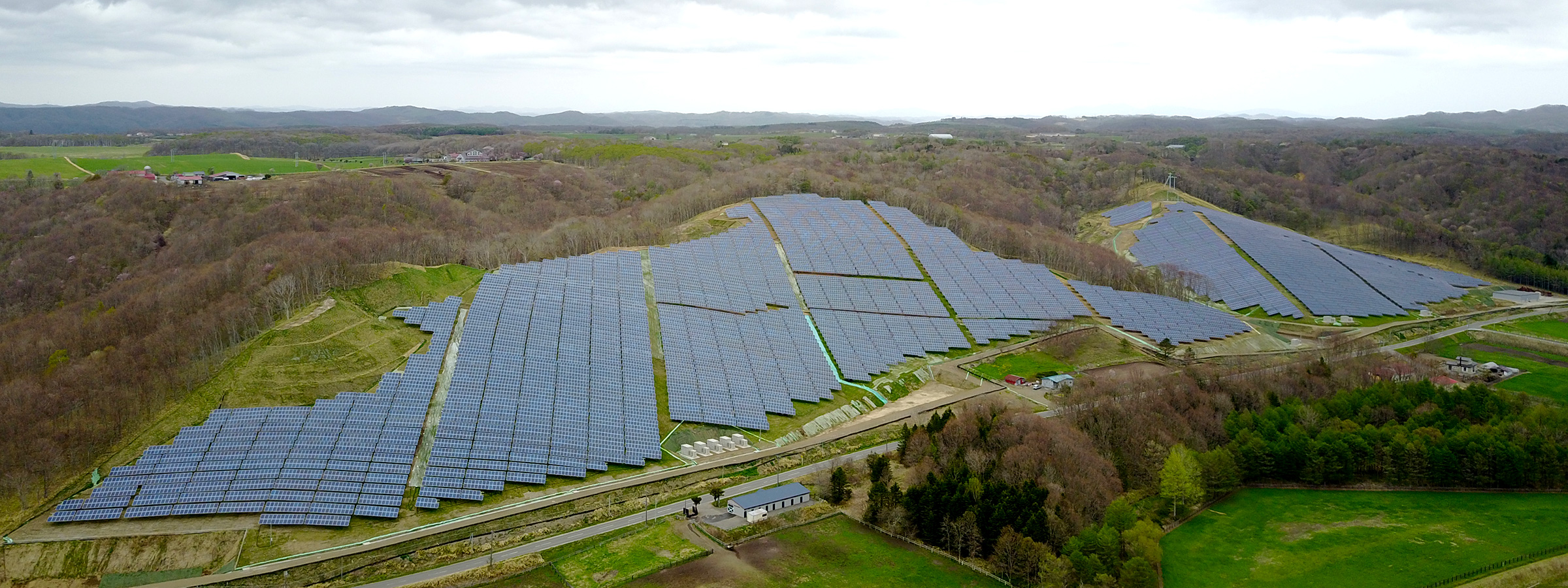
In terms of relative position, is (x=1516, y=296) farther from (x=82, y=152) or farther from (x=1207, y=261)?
(x=82, y=152)

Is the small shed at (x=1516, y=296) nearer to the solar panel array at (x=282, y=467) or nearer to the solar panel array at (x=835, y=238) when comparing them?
the solar panel array at (x=835, y=238)

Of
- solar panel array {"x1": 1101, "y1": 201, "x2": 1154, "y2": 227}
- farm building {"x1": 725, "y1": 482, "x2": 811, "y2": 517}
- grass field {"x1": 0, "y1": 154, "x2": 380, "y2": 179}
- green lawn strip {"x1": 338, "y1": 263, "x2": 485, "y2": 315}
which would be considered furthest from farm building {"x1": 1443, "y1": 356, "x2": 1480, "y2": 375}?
grass field {"x1": 0, "y1": 154, "x2": 380, "y2": 179}

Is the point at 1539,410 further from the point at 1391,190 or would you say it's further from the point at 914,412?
the point at 1391,190

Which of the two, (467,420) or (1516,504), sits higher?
(467,420)

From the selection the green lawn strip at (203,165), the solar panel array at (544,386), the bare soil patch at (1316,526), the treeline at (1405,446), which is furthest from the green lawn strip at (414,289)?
the green lawn strip at (203,165)

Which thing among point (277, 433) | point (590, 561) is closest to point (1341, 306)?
point (590, 561)

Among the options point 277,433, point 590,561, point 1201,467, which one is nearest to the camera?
point 590,561
